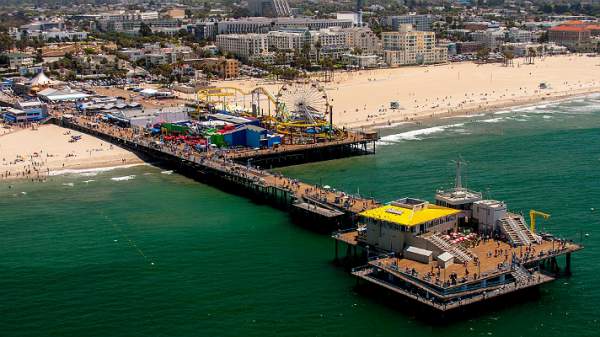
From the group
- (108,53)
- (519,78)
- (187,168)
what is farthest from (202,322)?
(108,53)

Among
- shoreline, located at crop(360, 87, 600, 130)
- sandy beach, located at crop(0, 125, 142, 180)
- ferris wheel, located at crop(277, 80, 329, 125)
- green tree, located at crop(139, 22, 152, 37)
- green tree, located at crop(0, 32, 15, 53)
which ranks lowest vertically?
sandy beach, located at crop(0, 125, 142, 180)

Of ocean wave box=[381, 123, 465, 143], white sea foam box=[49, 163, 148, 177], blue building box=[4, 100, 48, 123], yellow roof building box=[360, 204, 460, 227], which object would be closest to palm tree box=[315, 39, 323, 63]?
ocean wave box=[381, 123, 465, 143]

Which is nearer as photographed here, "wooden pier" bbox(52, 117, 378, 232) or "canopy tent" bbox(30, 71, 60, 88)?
"wooden pier" bbox(52, 117, 378, 232)

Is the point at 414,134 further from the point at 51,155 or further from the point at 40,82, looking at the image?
the point at 40,82

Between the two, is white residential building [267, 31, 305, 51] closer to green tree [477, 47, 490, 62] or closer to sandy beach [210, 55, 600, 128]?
sandy beach [210, 55, 600, 128]

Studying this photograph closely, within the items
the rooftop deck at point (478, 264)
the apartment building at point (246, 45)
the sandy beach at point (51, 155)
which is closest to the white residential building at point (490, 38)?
the apartment building at point (246, 45)

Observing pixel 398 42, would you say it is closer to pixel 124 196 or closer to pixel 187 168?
pixel 187 168
